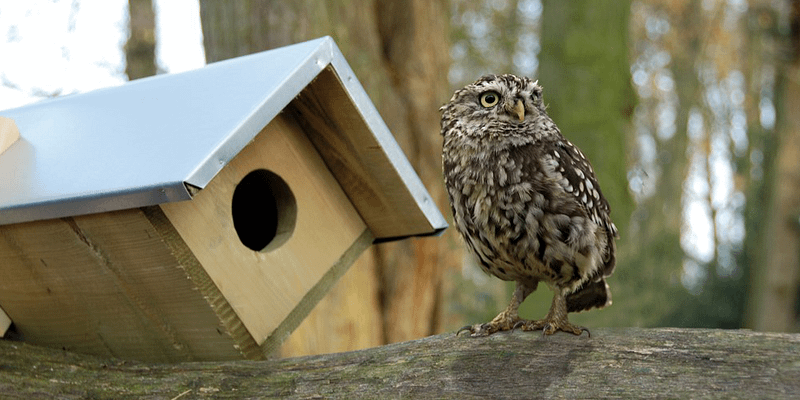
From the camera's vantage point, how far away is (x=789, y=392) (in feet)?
6.41

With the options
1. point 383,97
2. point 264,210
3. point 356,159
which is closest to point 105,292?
point 264,210

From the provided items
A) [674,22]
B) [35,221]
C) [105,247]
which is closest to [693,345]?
[105,247]

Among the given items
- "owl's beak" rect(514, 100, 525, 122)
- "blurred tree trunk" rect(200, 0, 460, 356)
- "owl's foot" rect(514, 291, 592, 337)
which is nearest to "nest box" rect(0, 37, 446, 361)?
"owl's beak" rect(514, 100, 525, 122)

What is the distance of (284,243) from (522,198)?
2.94ft

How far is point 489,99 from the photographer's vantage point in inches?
119

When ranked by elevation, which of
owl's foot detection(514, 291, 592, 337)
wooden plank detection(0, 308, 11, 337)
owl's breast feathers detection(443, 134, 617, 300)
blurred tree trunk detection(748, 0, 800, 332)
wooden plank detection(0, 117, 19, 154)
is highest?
wooden plank detection(0, 117, 19, 154)

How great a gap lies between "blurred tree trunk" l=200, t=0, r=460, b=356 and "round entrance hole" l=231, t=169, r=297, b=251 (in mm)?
1369

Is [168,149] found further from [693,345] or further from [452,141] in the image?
[693,345]

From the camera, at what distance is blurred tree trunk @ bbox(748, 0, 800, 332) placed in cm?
936

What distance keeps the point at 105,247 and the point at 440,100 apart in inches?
134

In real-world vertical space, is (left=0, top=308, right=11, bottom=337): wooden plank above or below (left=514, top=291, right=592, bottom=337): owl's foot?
below

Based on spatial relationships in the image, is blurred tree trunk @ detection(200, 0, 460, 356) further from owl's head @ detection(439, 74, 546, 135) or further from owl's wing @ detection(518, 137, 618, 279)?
owl's wing @ detection(518, 137, 618, 279)

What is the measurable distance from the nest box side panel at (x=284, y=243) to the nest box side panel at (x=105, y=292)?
0.39 feet

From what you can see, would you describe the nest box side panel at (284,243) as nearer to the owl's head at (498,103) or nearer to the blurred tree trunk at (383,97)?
the owl's head at (498,103)
